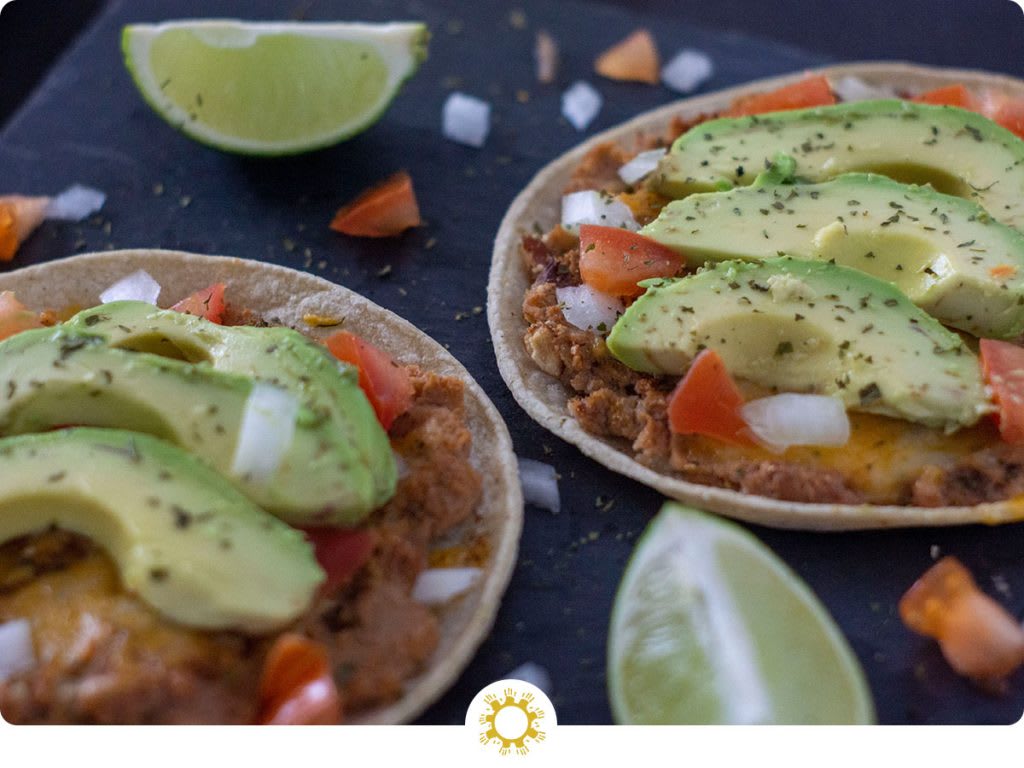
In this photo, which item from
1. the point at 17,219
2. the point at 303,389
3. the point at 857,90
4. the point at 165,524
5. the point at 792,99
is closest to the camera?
the point at 165,524

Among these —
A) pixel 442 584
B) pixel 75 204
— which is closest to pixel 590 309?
pixel 442 584

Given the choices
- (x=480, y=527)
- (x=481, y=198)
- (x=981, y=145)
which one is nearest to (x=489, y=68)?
(x=481, y=198)

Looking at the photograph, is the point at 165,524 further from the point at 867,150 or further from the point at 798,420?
the point at 867,150

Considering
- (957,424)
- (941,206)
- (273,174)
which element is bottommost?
(273,174)

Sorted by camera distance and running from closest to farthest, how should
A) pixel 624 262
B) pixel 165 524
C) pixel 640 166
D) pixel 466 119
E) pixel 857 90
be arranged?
pixel 165 524
pixel 624 262
pixel 640 166
pixel 857 90
pixel 466 119

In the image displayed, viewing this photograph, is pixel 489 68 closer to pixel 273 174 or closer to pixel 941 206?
pixel 273 174

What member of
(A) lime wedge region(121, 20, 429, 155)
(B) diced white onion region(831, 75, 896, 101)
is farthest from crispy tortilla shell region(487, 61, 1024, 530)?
(A) lime wedge region(121, 20, 429, 155)
